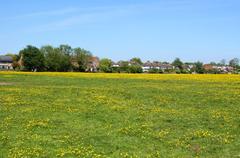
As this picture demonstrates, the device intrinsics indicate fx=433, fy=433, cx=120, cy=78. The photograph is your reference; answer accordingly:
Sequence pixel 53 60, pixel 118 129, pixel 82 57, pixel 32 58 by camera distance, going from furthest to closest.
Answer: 1. pixel 82 57
2. pixel 53 60
3. pixel 32 58
4. pixel 118 129

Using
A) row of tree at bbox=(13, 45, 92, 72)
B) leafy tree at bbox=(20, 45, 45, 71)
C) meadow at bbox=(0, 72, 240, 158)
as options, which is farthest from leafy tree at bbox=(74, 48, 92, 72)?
meadow at bbox=(0, 72, 240, 158)

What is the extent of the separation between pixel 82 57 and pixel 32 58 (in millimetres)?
28770

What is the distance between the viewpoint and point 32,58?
155m

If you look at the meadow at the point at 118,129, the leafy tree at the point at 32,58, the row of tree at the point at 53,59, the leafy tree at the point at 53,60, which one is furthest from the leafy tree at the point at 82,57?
the meadow at the point at 118,129

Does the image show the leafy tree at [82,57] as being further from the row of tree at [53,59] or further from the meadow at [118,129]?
the meadow at [118,129]

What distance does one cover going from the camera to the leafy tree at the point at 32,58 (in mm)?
154500

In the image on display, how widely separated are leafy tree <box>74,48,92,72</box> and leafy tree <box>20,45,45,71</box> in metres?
21.9

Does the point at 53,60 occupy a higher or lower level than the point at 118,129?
higher

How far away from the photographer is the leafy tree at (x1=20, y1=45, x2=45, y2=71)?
507ft

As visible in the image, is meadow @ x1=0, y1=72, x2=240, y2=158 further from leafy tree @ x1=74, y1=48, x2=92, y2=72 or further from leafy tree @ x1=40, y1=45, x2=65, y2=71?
leafy tree @ x1=74, y1=48, x2=92, y2=72

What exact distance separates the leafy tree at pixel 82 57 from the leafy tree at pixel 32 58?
21917 millimetres

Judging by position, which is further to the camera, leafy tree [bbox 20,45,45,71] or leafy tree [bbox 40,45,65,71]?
leafy tree [bbox 40,45,65,71]

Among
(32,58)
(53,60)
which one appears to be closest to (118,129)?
(32,58)

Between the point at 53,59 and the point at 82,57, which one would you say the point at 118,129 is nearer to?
the point at 53,59
